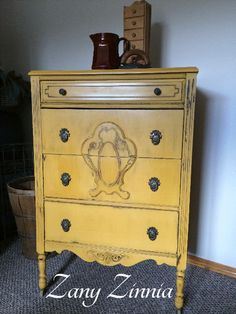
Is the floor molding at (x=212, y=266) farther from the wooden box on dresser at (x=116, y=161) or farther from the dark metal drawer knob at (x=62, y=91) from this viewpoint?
the dark metal drawer knob at (x=62, y=91)

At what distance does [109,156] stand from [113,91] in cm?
27

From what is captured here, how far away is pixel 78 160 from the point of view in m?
1.29

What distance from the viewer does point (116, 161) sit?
1.25 meters

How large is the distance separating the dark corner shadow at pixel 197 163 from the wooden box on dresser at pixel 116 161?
0.50m

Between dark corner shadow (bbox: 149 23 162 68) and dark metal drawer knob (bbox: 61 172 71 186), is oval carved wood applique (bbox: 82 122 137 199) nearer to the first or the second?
dark metal drawer knob (bbox: 61 172 71 186)

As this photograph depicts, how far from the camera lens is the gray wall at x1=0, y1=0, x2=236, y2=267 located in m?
1.52

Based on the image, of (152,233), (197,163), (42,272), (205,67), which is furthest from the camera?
(197,163)

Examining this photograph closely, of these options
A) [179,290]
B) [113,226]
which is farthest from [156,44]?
[179,290]

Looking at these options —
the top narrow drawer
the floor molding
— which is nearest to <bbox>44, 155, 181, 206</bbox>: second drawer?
the top narrow drawer

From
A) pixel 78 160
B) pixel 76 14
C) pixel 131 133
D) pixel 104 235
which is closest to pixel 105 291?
pixel 104 235

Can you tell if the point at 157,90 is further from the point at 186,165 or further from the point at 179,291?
the point at 179,291

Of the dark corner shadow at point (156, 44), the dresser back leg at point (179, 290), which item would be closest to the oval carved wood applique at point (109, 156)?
the dresser back leg at point (179, 290)

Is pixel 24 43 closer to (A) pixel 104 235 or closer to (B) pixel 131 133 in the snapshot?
(B) pixel 131 133

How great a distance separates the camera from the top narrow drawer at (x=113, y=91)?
3.78ft
